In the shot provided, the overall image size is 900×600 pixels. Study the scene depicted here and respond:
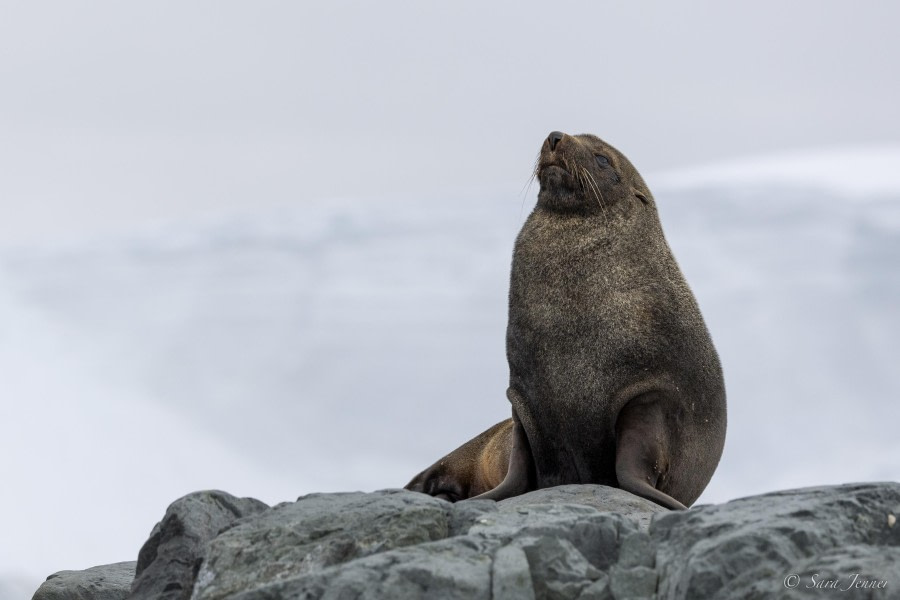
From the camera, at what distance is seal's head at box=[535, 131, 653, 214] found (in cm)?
1143

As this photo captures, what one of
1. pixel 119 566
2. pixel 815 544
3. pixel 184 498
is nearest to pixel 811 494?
pixel 815 544

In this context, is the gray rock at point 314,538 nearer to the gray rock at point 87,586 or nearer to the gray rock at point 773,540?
the gray rock at point 773,540

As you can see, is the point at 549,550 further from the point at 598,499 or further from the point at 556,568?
the point at 598,499

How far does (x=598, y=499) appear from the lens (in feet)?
30.3

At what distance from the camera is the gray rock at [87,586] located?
404 inches

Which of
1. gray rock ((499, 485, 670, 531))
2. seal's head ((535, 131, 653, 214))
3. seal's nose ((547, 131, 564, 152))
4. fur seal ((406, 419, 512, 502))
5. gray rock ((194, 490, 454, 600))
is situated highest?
seal's nose ((547, 131, 564, 152))

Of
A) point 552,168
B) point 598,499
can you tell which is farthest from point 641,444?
point 552,168

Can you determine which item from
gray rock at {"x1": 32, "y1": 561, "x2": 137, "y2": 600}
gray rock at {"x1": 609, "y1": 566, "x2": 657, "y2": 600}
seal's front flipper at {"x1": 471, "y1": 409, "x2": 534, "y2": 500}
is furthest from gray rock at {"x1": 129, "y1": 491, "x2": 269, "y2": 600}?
seal's front flipper at {"x1": 471, "y1": 409, "x2": 534, "y2": 500}

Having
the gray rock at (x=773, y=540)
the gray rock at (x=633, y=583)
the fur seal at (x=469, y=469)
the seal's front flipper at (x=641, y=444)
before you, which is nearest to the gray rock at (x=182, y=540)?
the gray rock at (x=633, y=583)

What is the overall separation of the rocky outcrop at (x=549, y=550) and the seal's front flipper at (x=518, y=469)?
2.68m

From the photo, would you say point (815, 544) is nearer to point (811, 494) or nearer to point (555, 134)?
point (811, 494)

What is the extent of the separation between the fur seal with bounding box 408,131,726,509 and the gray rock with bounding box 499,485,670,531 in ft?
2.44

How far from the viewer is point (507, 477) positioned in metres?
11.0

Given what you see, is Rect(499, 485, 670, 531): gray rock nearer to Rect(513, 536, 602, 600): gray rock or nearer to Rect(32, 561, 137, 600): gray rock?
Rect(513, 536, 602, 600): gray rock
